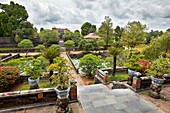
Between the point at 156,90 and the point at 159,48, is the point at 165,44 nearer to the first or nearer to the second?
the point at 159,48

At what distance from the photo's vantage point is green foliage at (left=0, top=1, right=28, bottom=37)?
72.2 ft

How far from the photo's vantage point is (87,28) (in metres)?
36.4

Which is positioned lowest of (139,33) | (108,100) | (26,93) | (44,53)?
(108,100)

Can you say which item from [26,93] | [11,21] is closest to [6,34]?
[11,21]

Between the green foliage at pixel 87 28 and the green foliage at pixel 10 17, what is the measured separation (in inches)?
711

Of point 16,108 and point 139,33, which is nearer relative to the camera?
point 16,108

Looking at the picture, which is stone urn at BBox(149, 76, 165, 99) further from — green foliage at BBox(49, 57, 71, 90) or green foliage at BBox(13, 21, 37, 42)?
green foliage at BBox(13, 21, 37, 42)

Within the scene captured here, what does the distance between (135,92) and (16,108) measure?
185 inches

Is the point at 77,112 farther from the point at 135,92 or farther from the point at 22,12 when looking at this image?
the point at 22,12

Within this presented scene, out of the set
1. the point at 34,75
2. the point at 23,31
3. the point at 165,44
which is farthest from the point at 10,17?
the point at 165,44

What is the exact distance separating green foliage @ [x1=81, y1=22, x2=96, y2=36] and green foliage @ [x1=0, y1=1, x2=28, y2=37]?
59.3 feet

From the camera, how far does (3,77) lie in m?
5.38

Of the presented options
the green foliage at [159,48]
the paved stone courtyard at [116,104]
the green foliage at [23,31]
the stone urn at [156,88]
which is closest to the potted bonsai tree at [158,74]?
the stone urn at [156,88]

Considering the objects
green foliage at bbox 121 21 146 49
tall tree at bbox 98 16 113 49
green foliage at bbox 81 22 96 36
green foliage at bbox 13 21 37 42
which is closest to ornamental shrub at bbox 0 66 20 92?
green foliage at bbox 121 21 146 49
